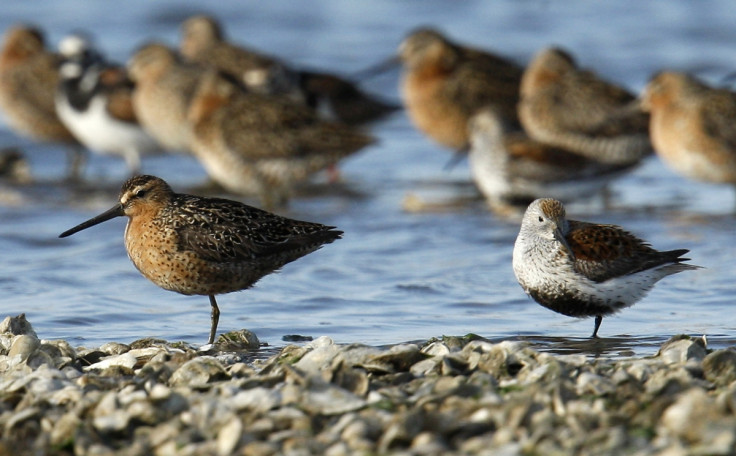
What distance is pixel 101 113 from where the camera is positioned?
46.8ft

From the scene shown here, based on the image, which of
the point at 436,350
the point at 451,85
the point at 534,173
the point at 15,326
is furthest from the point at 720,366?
the point at 451,85

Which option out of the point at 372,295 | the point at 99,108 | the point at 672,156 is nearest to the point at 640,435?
the point at 372,295

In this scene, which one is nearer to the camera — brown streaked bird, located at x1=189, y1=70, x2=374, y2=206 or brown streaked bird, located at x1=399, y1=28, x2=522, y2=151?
brown streaked bird, located at x1=189, y1=70, x2=374, y2=206

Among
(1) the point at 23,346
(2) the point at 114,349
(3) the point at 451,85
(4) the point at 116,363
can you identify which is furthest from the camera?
(3) the point at 451,85

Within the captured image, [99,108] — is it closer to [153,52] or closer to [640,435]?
[153,52]

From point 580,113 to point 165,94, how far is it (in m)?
4.56

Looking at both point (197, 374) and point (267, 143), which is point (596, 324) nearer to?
point (197, 374)

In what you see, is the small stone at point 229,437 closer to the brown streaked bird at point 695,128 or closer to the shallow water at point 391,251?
the shallow water at point 391,251

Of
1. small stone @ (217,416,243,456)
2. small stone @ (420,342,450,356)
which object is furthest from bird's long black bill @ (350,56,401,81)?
small stone @ (217,416,243,456)

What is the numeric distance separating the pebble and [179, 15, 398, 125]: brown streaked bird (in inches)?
347

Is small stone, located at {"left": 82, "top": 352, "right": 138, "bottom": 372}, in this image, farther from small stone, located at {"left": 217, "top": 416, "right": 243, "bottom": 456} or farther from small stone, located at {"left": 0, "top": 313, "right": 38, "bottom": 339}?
small stone, located at {"left": 217, "top": 416, "right": 243, "bottom": 456}

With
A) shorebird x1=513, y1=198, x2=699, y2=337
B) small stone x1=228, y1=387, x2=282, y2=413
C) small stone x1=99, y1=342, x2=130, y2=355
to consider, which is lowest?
small stone x1=228, y1=387, x2=282, y2=413

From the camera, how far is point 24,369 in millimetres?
5602

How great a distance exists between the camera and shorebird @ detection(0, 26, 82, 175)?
15.1 metres
